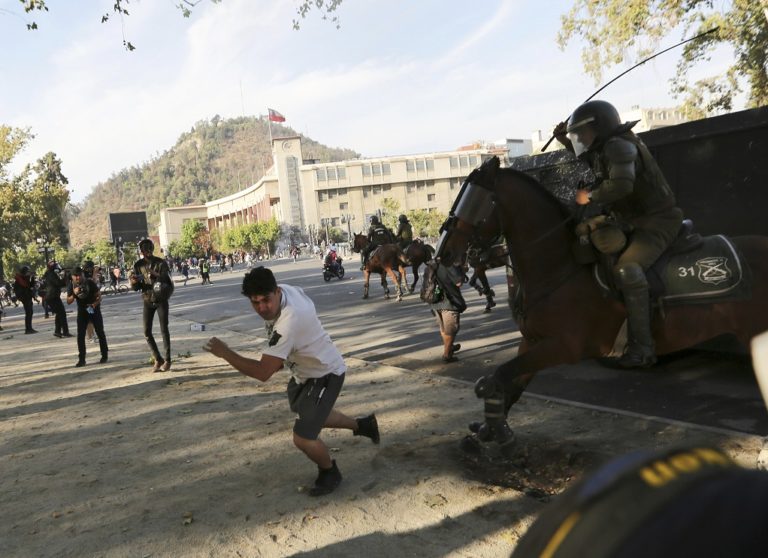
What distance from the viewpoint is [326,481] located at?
14.0 feet

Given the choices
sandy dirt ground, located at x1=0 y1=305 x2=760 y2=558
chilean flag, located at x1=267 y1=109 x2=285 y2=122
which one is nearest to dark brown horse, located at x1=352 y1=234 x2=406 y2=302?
sandy dirt ground, located at x1=0 y1=305 x2=760 y2=558

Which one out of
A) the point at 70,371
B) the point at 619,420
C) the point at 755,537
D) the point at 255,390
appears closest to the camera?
the point at 755,537

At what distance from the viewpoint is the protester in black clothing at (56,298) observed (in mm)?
15758

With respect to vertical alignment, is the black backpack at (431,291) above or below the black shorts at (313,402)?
above

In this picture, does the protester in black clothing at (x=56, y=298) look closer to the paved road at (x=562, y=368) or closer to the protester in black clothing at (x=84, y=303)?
the paved road at (x=562, y=368)

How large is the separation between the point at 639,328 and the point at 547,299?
673 mm

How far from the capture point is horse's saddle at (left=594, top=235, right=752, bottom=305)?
425 centimetres

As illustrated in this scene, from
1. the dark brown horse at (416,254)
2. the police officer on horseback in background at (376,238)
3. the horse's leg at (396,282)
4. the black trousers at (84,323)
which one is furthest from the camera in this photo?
the police officer on horseback in background at (376,238)

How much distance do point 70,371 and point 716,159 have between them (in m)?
10.1

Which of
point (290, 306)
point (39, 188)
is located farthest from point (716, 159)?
point (39, 188)

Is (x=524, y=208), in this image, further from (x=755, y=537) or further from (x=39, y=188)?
(x=39, y=188)

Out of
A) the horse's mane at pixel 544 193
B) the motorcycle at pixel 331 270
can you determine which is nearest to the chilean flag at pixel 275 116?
the motorcycle at pixel 331 270

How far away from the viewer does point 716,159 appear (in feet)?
20.4

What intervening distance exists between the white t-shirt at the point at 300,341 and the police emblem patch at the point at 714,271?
2698 millimetres
